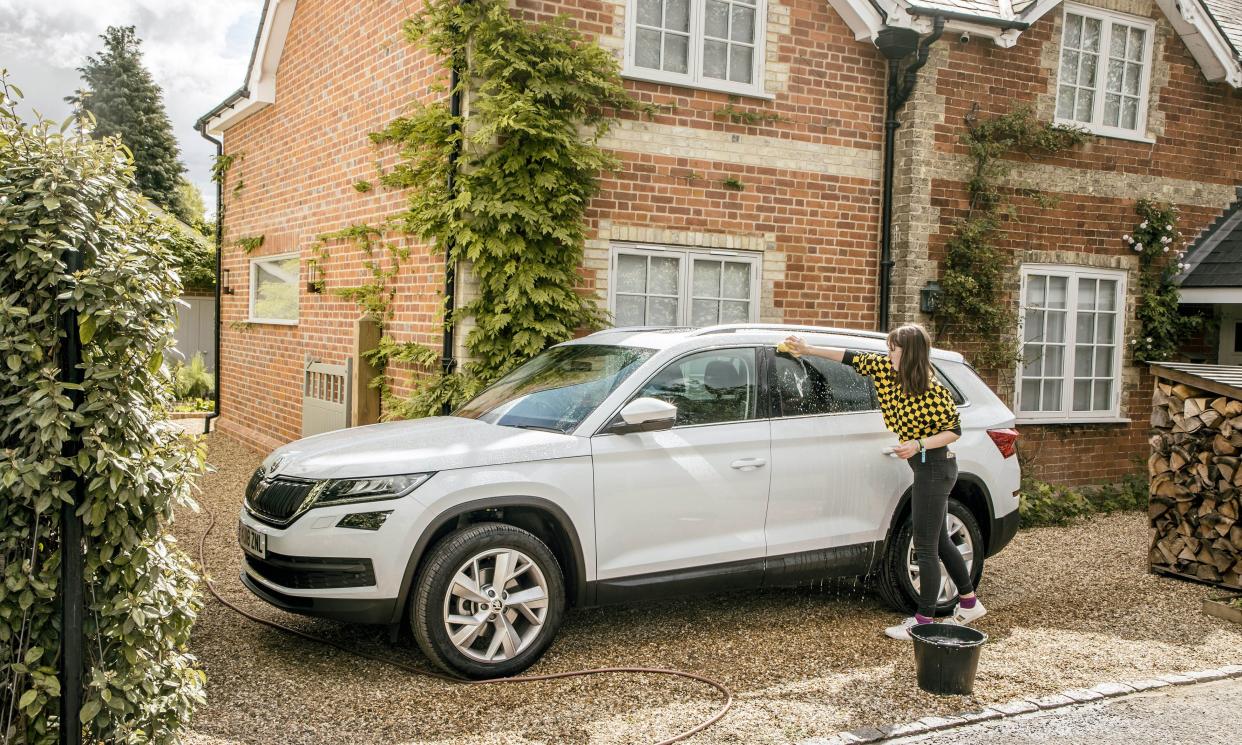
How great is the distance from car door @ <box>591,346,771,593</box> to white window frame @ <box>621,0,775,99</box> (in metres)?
4.18

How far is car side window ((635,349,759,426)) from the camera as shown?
19.9 ft

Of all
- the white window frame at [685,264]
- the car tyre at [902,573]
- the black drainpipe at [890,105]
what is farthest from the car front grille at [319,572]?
the black drainpipe at [890,105]

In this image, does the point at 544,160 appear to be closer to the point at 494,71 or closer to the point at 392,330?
the point at 494,71

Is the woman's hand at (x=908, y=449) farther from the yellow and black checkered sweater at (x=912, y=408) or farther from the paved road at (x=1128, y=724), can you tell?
the paved road at (x=1128, y=724)

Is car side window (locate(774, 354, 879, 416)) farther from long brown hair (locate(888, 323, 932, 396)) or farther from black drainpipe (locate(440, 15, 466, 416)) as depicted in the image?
black drainpipe (locate(440, 15, 466, 416))

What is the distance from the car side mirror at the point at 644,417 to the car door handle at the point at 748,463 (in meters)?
0.53

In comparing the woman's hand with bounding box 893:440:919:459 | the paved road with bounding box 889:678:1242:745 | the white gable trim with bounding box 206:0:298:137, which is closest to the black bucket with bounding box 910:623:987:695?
the paved road with bounding box 889:678:1242:745

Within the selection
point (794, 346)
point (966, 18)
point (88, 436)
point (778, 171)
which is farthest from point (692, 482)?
point (966, 18)

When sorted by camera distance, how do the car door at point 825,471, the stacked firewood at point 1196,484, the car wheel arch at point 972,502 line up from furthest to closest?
the stacked firewood at point 1196,484
the car wheel arch at point 972,502
the car door at point 825,471

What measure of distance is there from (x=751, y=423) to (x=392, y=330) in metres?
5.02

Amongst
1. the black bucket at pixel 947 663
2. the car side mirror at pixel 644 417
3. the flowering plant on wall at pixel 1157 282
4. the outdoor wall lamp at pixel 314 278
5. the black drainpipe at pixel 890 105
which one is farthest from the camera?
the flowering plant on wall at pixel 1157 282

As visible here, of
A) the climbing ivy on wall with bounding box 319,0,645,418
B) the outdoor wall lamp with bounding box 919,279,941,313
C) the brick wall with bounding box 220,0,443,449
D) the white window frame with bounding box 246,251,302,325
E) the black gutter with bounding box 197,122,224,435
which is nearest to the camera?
the climbing ivy on wall with bounding box 319,0,645,418

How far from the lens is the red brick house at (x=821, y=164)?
979 centimetres

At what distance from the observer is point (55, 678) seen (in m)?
3.68
